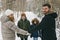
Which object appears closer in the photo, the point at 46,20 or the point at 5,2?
the point at 46,20

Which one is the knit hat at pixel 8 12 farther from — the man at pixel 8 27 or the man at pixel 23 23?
the man at pixel 23 23

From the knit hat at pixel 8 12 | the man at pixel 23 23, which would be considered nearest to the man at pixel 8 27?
the knit hat at pixel 8 12

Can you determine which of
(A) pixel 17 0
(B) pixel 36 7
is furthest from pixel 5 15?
(B) pixel 36 7

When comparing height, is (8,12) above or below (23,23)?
above

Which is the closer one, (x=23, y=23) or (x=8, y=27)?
(x=8, y=27)

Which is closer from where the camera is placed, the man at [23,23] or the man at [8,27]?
the man at [8,27]

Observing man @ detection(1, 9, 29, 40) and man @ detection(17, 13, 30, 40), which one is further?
man @ detection(17, 13, 30, 40)

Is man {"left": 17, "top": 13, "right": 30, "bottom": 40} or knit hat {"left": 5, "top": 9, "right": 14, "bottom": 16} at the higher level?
knit hat {"left": 5, "top": 9, "right": 14, "bottom": 16}

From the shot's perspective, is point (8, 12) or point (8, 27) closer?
point (8, 27)

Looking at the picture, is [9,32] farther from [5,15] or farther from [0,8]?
[0,8]

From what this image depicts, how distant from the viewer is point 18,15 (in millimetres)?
2840

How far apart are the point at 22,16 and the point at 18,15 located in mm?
66

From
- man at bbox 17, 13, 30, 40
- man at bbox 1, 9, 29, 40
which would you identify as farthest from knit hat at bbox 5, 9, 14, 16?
man at bbox 17, 13, 30, 40

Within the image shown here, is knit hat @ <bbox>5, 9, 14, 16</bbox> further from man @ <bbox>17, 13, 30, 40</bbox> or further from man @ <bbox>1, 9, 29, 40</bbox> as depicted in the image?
man @ <bbox>17, 13, 30, 40</bbox>
